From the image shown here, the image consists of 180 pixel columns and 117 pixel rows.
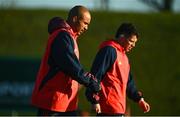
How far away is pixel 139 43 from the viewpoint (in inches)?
792

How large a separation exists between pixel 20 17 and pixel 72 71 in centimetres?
1341

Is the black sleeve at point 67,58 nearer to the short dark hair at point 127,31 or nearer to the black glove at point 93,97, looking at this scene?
the black glove at point 93,97

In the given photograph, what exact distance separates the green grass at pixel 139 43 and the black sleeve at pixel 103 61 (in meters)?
11.4

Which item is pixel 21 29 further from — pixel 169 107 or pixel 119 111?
pixel 119 111

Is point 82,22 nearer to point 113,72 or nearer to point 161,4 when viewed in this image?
point 113,72

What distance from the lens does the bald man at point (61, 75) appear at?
7.24 metres

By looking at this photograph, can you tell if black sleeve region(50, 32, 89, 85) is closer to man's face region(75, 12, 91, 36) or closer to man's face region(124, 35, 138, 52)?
man's face region(75, 12, 91, 36)

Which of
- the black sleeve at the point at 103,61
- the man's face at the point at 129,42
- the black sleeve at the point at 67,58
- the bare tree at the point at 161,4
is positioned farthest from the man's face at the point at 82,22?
the bare tree at the point at 161,4

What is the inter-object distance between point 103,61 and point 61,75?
0.73 m

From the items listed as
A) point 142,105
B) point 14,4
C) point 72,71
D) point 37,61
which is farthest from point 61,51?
point 14,4

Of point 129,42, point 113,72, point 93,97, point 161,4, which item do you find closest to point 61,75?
point 93,97

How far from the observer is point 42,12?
2048 cm

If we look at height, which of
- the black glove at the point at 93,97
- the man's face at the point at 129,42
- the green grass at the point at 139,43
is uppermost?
the man's face at the point at 129,42

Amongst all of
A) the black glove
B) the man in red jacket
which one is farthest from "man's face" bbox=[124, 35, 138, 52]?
the black glove
